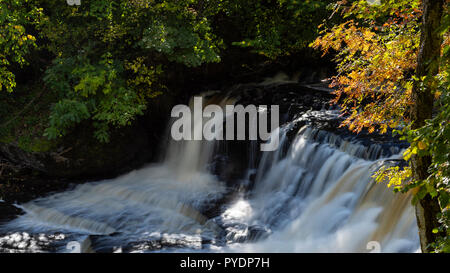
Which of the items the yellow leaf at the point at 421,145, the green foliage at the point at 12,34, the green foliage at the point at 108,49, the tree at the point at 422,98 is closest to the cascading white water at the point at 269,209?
the green foliage at the point at 108,49

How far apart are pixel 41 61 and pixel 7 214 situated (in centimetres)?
466

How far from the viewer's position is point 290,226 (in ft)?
26.0

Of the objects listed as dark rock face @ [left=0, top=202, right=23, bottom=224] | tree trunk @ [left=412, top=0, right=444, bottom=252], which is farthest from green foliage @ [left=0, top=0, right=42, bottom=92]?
tree trunk @ [left=412, top=0, right=444, bottom=252]

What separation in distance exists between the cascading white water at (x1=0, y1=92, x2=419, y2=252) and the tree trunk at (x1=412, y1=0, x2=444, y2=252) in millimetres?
2405

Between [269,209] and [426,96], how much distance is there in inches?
201

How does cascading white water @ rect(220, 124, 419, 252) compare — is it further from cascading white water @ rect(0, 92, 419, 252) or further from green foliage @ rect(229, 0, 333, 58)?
→ green foliage @ rect(229, 0, 333, 58)

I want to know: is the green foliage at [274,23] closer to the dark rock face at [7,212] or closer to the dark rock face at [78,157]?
the dark rock face at [78,157]

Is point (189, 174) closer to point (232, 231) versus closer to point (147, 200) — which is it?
point (147, 200)

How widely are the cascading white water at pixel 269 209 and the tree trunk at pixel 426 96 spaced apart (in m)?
2.41

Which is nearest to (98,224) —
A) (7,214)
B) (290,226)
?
(7,214)

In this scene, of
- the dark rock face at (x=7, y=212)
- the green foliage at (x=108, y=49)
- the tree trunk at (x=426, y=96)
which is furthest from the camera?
the green foliage at (x=108, y=49)

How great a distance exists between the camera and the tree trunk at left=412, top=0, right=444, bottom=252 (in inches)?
150

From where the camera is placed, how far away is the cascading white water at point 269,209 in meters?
6.96

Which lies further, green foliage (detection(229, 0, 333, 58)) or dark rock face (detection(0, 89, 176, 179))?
green foliage (detection(229, 0, 333, 58))
